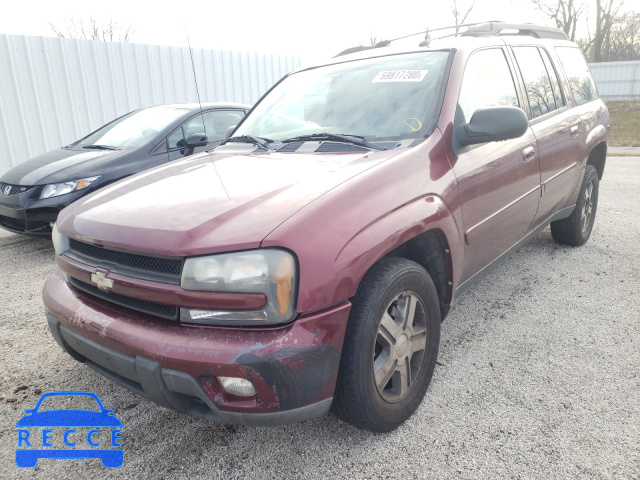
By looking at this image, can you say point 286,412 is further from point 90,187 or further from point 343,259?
point 90,187

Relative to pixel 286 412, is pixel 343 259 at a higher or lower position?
higher

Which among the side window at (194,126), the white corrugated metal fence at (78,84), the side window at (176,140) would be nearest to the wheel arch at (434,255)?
the side window at (176,140)

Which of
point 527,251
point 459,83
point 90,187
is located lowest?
point 527,251

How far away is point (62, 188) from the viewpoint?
4664mm

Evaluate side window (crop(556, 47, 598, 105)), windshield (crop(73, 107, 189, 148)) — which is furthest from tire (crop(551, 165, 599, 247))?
windshield (crop(73, 107, 189, 148))

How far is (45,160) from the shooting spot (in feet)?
17.4

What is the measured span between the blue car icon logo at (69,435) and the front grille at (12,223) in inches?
118

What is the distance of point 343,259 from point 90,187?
3.89 m

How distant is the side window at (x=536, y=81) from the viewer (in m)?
3.23

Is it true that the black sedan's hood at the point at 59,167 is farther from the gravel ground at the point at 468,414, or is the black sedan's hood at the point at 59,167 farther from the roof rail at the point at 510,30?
the roof rail at the point at 510,30

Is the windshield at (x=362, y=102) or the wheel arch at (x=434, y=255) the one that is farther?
the windshield at (x=362, y=102)

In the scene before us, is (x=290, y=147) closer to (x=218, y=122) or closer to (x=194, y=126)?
(x=194, y=126)

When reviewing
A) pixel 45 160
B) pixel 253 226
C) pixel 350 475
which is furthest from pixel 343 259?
pixel 45 160

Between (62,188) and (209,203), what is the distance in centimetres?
351
